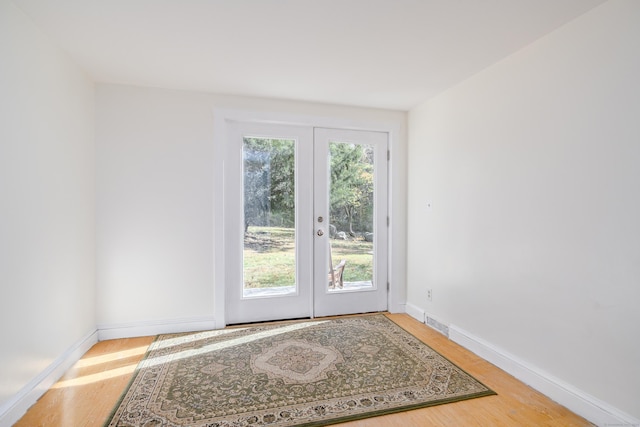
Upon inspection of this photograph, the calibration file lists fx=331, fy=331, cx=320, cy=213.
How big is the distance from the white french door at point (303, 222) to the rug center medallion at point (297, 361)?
767mm

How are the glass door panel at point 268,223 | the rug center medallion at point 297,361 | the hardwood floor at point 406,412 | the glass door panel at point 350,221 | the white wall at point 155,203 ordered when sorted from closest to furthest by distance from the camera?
the hardwood floor at point 406,412, the rug center medallion at point 297,361, the white wall at point 155,203, the glass door panel at point 268,223, the glass door panel at point 350,221

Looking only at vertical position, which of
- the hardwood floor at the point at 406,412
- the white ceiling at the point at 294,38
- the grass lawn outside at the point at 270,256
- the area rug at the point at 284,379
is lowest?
the hardwood floor at the point at 406,412

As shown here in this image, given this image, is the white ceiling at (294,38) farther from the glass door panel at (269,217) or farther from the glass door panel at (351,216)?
the glass door panel at (351,216)

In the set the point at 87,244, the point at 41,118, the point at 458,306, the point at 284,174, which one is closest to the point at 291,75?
the point at 284,174

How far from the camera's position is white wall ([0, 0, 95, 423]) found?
188 centimetres

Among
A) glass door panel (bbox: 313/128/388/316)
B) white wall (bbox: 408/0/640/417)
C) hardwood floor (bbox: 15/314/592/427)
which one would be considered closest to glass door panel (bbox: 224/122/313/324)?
glass door panel (bbox: 313/128/388/316)

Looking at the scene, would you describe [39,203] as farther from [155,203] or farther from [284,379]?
[284,379]

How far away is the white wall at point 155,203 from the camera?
3.10 metres

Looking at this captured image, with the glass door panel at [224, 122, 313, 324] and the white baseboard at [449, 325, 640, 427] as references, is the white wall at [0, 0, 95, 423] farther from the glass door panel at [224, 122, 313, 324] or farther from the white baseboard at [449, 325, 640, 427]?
the white baseboard at [449, 325, 640, 427]

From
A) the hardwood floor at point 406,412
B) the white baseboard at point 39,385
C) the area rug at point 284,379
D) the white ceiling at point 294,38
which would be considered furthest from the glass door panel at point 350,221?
the white baseboard at point 39,385

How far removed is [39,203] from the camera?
86.0 inches

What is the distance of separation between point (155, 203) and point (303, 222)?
1492 millimetres

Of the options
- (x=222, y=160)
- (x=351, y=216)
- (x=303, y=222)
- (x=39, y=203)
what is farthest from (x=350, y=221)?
(x=39, y=203)

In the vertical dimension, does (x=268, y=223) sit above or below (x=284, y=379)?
above
